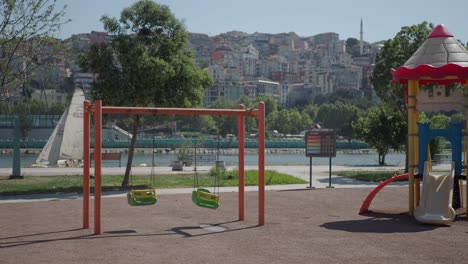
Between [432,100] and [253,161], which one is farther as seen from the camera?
[253,161]

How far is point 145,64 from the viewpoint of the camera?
71.5 feet

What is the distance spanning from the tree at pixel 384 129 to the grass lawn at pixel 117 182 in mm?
8639

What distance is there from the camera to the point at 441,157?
40.1 meters

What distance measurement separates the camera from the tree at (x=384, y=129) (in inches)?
1326

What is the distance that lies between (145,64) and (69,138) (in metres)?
12.0

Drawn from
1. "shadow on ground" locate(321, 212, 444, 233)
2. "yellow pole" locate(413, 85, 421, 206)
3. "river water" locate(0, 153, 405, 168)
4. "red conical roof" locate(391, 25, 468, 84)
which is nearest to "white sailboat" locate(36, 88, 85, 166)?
"river water" locate(0, 153, 405, 168)

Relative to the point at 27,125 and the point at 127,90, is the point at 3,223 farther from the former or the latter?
the point at 27,125

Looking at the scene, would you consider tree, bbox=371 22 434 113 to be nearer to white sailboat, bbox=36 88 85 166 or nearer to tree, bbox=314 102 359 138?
white sailboat, bbox=36 88 85 166

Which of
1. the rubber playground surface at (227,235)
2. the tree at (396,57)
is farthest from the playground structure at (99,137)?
the tree at (396,57)

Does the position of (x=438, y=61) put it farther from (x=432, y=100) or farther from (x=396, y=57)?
(x=396, y=57)

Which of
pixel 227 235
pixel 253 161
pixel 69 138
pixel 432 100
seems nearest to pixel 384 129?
pixel 69 138

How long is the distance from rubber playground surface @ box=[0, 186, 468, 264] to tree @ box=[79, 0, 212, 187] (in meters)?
5.04

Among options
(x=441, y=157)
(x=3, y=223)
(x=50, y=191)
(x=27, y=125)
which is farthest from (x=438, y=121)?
(x=27, y=125)

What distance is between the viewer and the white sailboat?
31594 millimetres
